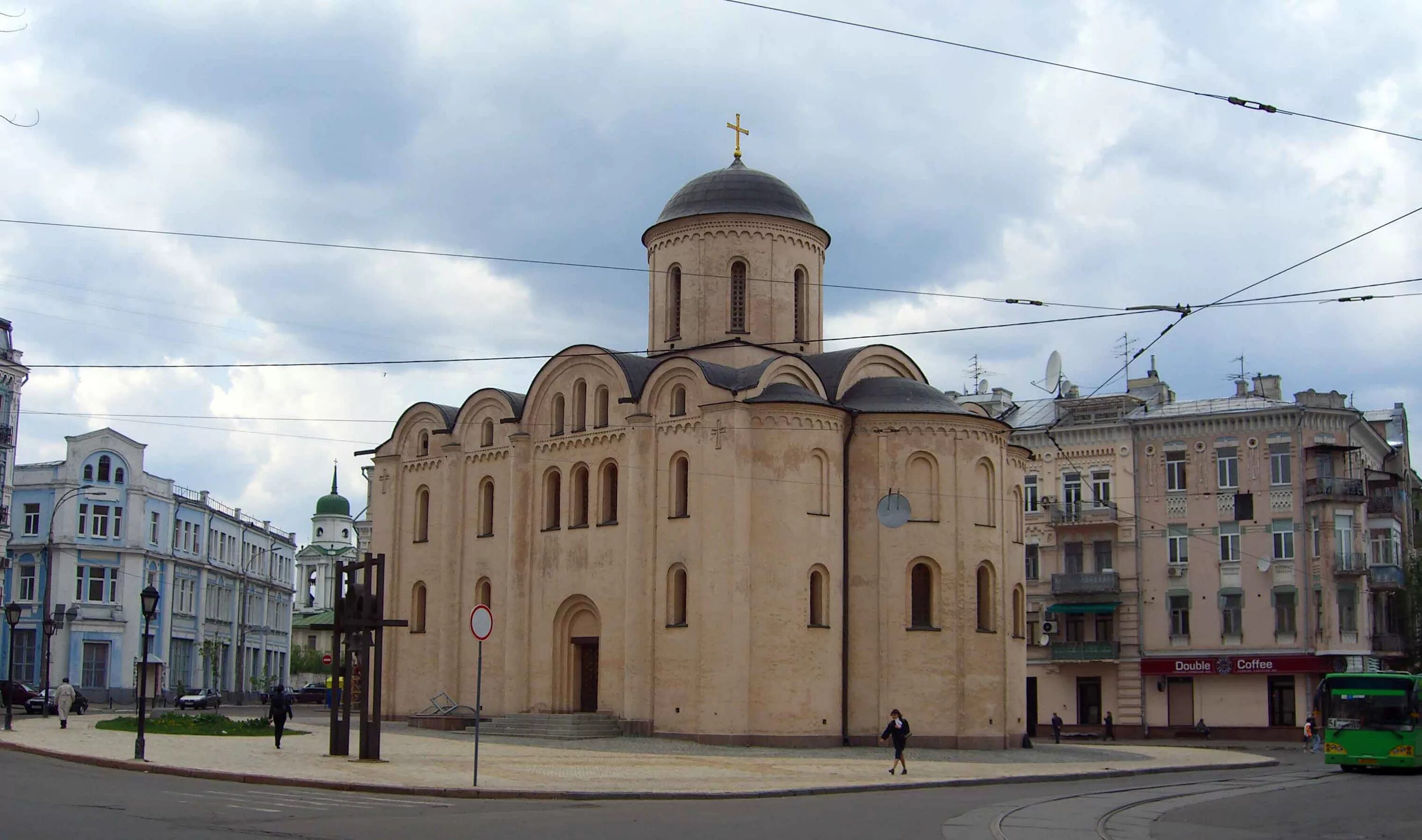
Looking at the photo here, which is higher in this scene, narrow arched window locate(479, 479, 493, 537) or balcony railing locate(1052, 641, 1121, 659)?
narrow arched window locate(479, 479, 493, 537)

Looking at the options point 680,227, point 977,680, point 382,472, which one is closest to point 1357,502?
point 977,680

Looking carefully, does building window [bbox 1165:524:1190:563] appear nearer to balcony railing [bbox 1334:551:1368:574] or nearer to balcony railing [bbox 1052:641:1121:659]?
balcony railing [bbox 1052:641:1121:659]

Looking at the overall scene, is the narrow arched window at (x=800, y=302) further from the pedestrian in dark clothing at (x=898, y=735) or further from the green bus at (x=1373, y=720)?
the green bus at (x=1373, y=720)

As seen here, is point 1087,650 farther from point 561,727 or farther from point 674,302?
point 561,727

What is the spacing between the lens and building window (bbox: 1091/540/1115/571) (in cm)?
5006

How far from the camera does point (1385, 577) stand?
1879 inches

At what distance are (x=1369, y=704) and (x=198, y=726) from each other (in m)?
25.6

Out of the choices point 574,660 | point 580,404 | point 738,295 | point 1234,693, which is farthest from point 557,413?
point 1234,693

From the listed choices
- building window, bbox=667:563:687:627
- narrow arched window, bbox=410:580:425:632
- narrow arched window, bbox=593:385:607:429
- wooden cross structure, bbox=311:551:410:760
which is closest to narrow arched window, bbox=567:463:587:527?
narrow arched window, bbox=593:385:607:429

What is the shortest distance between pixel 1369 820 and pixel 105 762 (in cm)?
1960

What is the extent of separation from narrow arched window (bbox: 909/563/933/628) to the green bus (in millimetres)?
9605

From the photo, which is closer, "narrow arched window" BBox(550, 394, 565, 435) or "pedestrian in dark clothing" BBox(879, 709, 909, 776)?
"pedestrian in dark clothing" BBox(879, 709, 909, 776)

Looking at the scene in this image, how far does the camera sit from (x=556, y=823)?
16.3 meters

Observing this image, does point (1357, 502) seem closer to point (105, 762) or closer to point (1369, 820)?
point (1369, 820)
